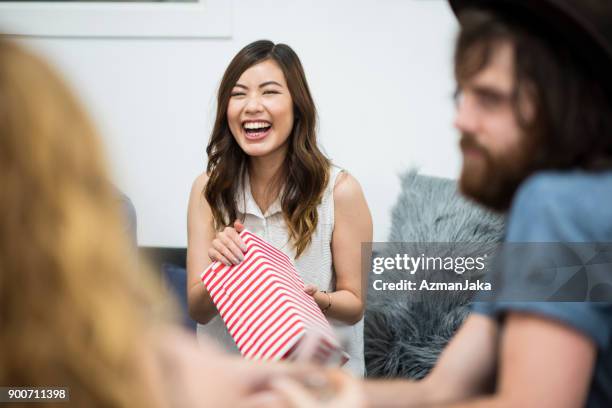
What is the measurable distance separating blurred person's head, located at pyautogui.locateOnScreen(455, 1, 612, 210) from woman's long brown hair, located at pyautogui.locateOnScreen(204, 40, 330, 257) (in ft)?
1.89

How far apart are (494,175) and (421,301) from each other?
0.64m

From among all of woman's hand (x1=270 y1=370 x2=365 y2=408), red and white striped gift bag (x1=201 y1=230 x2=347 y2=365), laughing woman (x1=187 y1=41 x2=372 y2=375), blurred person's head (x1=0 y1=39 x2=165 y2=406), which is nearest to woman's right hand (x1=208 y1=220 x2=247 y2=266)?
red and white striped gift bag (x1=201 y1=230 x2=347 y2=365)

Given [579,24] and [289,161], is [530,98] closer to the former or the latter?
[579,24]

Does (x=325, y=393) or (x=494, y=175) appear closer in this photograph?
(x=325, y=393)

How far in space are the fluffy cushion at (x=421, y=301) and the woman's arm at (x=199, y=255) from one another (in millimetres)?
354

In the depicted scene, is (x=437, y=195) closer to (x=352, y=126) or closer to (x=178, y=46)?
(x=352, y=126)

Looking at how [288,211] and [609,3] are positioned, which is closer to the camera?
[609,3]

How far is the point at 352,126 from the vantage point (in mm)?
1518

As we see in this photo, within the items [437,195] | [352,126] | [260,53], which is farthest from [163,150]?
[437,195]

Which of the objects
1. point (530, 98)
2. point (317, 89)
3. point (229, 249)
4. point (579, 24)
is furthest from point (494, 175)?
point (317, 89)

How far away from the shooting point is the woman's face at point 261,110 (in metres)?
1.40

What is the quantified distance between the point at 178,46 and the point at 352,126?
1.38 ft

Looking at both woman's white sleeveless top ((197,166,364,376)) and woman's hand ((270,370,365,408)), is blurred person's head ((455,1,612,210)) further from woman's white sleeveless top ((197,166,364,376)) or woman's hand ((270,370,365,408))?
woman's white sleeveless top ((197,166,364,376))

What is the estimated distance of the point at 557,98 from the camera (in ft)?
2.79
